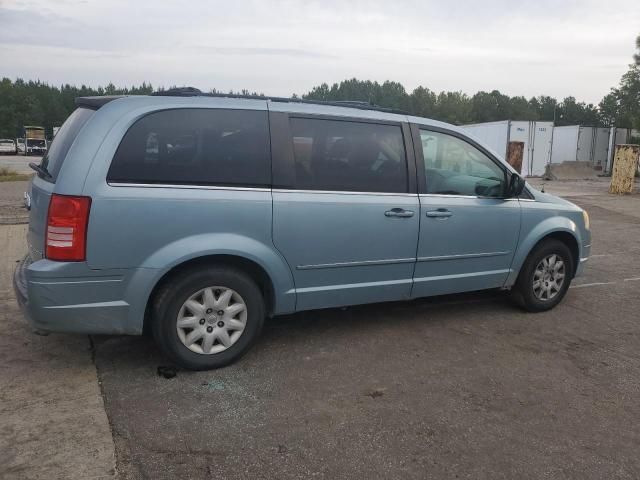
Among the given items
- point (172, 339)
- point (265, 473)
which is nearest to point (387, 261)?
point (172, 339)

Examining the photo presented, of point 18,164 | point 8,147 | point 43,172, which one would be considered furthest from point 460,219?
point 8,147

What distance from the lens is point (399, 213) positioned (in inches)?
169

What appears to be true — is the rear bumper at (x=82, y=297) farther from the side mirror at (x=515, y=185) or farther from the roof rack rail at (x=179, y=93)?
the side mirror at (x=515, y=185)

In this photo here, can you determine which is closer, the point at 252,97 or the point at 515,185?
the point at 252,97

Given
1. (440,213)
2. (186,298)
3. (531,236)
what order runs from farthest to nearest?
(531,236), (440,213), (186,298)

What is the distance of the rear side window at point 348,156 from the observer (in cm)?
399

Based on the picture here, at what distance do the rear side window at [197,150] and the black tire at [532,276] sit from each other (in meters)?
Answer: 2.73

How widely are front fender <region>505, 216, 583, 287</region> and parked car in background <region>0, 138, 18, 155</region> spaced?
53868mm

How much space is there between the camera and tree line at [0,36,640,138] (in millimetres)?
96438

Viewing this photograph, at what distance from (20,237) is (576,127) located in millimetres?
31443

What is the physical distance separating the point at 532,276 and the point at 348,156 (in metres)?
2.25

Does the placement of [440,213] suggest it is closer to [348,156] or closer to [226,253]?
[348,156]

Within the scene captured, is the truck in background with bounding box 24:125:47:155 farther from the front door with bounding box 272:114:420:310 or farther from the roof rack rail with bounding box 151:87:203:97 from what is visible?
the front door with bounding box 272:114:420:310

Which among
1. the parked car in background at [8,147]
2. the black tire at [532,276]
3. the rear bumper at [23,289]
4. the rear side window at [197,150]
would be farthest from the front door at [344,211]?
the parked car in background at [8,147]
